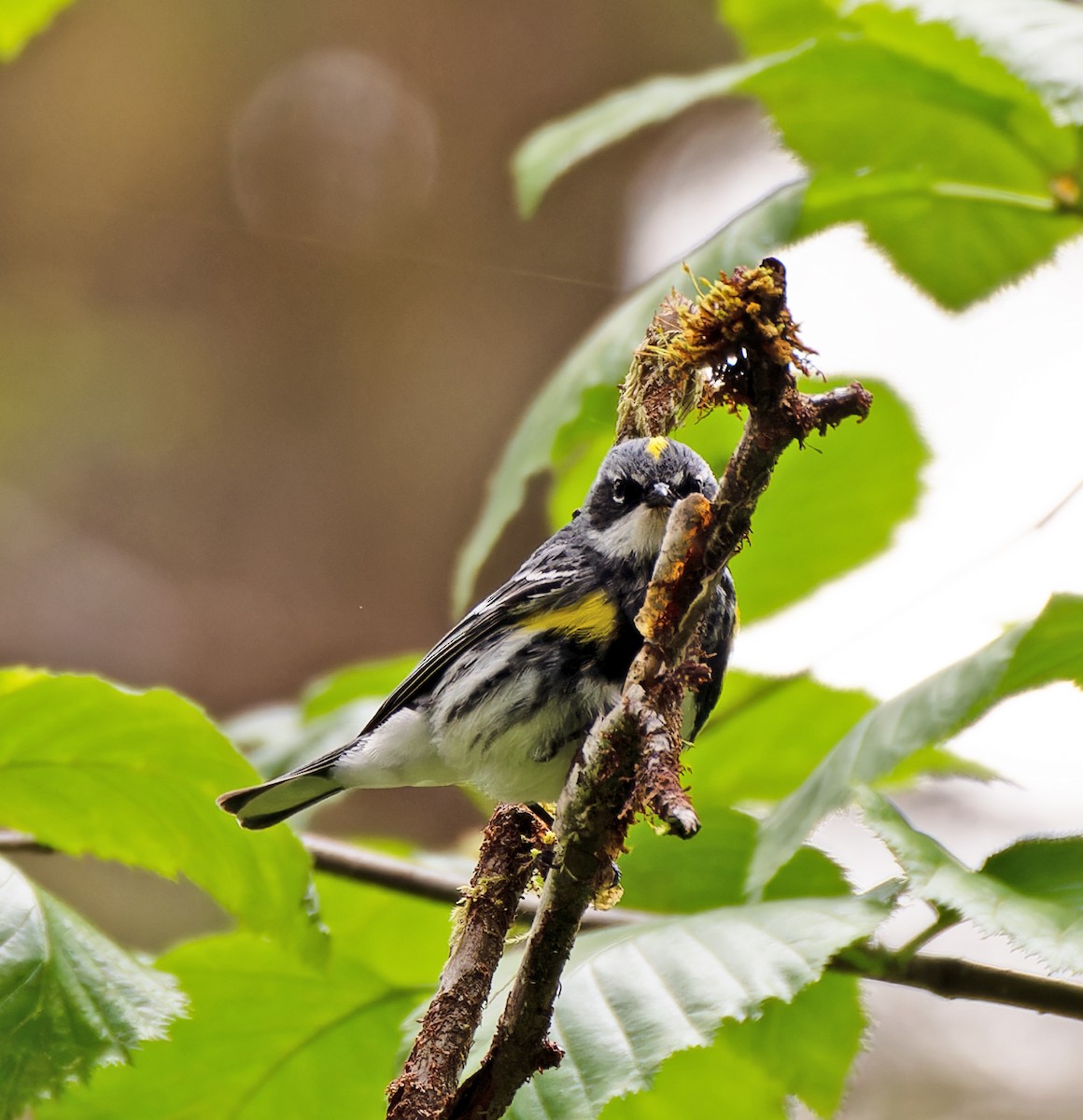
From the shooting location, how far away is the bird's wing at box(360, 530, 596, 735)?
1.91 meters

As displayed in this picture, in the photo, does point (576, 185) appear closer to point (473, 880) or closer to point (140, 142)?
point (140, 142)

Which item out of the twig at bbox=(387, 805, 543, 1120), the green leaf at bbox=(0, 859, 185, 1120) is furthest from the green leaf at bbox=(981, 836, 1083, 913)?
the green leaf at bbox=(0, 859, 185, 1120)

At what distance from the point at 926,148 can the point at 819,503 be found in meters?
0.57

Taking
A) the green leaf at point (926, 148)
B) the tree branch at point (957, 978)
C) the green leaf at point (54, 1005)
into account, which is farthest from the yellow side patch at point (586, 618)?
the green leaf at point (54, 1005)

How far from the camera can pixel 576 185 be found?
6281mm

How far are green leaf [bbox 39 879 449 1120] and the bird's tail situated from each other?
0.23 meters

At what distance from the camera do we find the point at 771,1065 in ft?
5.42

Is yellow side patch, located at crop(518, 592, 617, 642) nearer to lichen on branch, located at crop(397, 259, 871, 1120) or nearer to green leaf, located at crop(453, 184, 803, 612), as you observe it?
green leaf, located at crop(453, 184, 803, 612)

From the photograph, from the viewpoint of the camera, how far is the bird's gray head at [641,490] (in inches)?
71.1

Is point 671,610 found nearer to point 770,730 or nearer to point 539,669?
point 539,669

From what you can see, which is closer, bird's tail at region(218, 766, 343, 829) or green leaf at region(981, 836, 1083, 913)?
green leaf at region(981, 836, 1083, 913)

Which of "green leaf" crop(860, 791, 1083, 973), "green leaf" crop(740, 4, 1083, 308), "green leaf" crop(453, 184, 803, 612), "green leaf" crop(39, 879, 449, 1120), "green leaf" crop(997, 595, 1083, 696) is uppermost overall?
"green leaf" crop(740, 4, 1083, 308)

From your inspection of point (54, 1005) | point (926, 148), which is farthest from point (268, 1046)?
point (926, 148)

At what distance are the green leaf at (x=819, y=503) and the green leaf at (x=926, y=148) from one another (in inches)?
10.0
